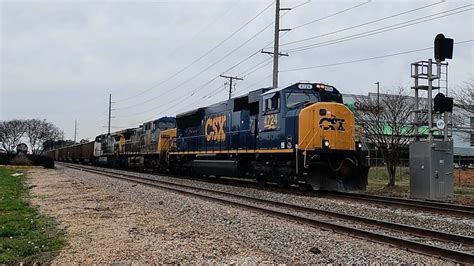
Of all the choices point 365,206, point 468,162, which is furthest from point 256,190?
point 468,162

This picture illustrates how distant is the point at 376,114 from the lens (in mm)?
23359

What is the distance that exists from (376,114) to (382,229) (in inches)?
586

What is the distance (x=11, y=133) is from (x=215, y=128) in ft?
279

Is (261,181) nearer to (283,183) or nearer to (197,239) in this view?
(283,183)

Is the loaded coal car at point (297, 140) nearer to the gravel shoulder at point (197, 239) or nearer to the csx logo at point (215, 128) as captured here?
the csx logo at point (215, 128)

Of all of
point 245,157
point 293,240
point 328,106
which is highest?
point 328,106

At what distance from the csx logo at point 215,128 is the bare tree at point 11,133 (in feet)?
263

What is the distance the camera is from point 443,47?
1538 centimetres

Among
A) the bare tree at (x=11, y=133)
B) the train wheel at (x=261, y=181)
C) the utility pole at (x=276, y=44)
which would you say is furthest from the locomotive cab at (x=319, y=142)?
the bare tree at (x=11, y=133)

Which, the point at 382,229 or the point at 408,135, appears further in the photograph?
the point at 408,135

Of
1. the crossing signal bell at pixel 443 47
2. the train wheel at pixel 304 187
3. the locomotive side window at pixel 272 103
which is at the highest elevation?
the crossing signal bell at pixel 443 47

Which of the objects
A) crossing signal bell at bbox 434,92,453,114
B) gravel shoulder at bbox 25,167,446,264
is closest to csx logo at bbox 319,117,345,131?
crossing signal bell at bbox 434,92,453,114

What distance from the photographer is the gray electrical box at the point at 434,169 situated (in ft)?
48.9

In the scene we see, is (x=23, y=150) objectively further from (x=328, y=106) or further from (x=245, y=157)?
(x=328, y=106)
